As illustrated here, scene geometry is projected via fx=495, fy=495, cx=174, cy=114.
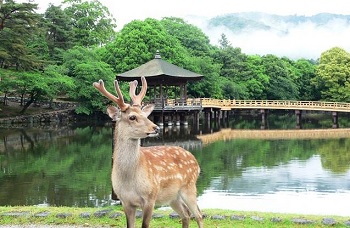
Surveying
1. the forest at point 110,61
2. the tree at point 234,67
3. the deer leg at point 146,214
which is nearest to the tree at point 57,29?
the forest at point 110,61

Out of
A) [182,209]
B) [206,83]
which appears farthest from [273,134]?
[182,209]

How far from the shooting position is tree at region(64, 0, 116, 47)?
2007 inches

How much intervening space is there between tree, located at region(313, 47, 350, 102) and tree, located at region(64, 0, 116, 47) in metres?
23.2

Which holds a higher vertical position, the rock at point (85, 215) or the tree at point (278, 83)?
the tree at point (278, 83)

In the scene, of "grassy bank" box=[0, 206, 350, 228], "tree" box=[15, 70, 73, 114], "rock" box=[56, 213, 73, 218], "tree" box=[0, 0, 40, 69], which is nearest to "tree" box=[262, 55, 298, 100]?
"tree" box=[15, 70, 73, 114]

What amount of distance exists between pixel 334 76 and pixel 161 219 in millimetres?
44761

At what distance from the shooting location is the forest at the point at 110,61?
103 ft

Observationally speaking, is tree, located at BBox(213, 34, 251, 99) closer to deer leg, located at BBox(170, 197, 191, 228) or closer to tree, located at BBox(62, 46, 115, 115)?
tree, located at BBox(62, 46, 115, 115)

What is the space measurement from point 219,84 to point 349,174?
2789 cm

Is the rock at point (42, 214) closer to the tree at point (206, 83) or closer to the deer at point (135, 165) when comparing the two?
the deer at point (135, 165)

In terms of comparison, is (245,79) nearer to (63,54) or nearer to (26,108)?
(63,54)

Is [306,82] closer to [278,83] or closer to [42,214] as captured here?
[278,83]

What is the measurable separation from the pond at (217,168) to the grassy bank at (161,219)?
3.77 m

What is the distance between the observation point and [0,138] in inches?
982
